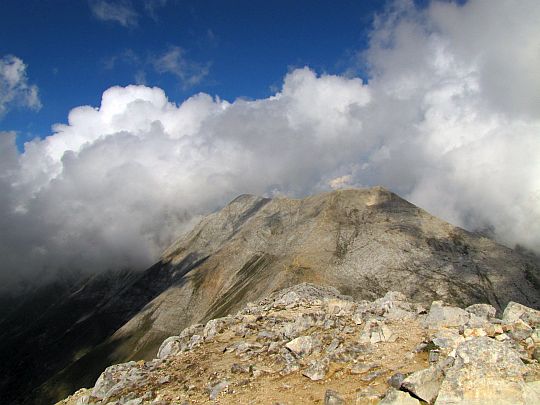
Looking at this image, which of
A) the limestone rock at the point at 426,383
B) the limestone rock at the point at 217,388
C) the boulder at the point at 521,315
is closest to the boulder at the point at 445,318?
the boulder at the point at 521,315

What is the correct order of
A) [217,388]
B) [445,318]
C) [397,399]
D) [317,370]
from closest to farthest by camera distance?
[397,399] < [217,388] < [317,370] < [445,318]

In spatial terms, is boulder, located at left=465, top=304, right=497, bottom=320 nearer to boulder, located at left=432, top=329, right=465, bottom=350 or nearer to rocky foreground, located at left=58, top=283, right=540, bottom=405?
rocky foreground, located at left=58, top=283, right=540, bottom=405

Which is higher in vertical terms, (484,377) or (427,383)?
(484,377)

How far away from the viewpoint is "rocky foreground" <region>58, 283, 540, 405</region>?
63.6 ft

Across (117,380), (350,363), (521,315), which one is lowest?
(117,380)

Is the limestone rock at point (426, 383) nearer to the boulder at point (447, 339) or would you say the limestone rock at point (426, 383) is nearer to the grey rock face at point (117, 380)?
the boulder at point (447, 339)

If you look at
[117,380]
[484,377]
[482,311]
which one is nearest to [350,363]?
[484,377]

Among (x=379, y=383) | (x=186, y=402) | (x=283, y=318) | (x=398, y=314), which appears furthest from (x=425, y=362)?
(x=283, y=318)

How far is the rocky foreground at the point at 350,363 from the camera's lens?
19.4 m

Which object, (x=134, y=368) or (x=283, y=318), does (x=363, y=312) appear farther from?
(x=134, y=368)

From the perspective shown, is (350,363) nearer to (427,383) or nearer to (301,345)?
(301,345)

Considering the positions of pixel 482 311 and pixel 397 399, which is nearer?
pixel 397 399

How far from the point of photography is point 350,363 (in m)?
26.5

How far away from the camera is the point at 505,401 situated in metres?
17.9
